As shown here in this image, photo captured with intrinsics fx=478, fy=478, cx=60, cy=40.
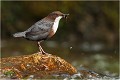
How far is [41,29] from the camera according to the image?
34.0 ft

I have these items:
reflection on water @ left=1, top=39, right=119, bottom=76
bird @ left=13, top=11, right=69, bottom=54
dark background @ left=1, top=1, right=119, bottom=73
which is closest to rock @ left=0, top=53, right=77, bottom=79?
bird @ left=13, top=11, right=69, bottom=54

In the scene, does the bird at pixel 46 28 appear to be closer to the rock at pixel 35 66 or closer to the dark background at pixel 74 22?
the rock at pixel 35 66

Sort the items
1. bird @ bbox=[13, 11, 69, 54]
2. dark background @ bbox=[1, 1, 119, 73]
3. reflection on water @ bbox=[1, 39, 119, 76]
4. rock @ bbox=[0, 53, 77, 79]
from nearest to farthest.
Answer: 1. rock @ bbox=[0, 53, 77, 79]
2. bird @ bbox=[13, 11, 69, 54]
3. reflection on water @ bbox=[1, 39, 119, 76]
4. dark background @ bbox=[1, 1, 119, 73]

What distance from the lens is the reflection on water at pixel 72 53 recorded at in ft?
54.7

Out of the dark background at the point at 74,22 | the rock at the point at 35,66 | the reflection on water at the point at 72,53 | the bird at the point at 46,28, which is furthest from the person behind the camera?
the dark background at the point at 74,22

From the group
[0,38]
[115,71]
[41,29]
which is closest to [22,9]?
[0,38]

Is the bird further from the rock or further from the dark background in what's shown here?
the dark background

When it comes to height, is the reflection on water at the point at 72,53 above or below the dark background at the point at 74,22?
below

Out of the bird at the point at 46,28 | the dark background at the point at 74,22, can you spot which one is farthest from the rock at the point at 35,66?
the dark background at the point at 74,22

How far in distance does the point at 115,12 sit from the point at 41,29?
10.3 metres

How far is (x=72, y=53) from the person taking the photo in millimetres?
17906

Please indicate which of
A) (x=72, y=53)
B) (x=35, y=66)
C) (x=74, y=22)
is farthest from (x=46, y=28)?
(x=74, y=22)

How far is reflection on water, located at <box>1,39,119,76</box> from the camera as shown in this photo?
1669 centimetres

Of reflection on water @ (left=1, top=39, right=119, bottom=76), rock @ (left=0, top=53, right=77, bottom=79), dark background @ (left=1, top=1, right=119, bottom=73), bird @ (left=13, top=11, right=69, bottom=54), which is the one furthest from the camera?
dark background @ (left=1, top=1, right=119, bottom=73)
